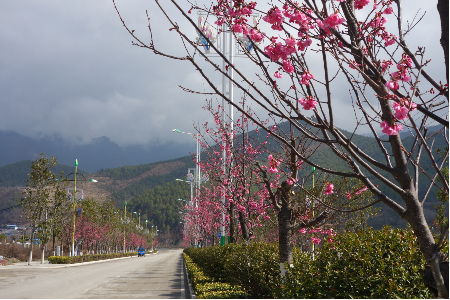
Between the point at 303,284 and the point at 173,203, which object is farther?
the point at 173,203

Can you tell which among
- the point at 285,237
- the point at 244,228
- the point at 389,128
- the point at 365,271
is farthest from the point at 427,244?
the point at 244,228

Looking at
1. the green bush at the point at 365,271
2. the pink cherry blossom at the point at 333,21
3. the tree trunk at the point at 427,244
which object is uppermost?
the pink cherry blossom at the point at 333,21

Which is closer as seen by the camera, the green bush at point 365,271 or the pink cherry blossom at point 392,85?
the pink cherry blossom at point 392,85

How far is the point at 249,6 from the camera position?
489cm

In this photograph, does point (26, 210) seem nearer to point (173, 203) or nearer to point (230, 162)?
point (230, 162)

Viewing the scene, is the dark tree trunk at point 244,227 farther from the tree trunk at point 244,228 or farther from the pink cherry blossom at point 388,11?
the pink cherry blossom at point 388,11

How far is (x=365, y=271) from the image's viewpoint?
483cm

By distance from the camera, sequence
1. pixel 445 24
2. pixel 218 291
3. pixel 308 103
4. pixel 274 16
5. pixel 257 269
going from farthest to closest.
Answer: pixel 218 291 → pixel 257 269 → pixel 274 16 → pixel 308 103 → pixel 445 24

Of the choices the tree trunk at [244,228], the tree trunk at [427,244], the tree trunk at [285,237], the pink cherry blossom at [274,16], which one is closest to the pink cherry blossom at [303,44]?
the pink cherry blossom at [274,16]

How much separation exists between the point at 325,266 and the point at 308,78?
274 cm

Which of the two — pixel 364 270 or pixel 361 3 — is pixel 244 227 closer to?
pixel 364 270

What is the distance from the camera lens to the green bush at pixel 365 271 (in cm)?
446

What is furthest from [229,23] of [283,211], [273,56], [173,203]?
[173,203]

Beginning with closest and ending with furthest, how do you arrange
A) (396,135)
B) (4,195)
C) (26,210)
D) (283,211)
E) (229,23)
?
1. (396,135)
2. (229,23)
3. (283,211)
4. (26,210)
5. (4,195)
